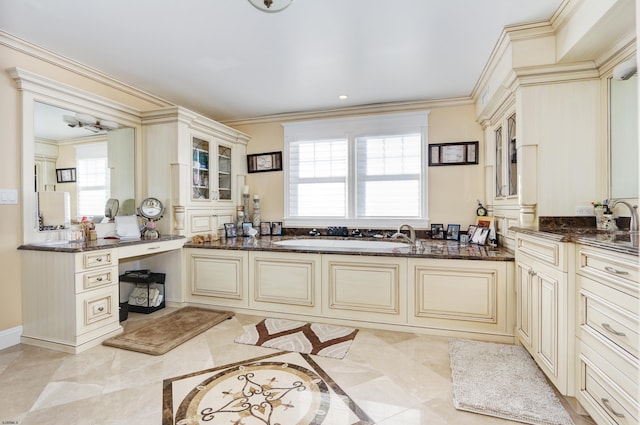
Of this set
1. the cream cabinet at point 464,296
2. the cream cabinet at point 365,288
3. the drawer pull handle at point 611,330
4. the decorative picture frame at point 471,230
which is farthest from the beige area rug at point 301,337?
the decorative picture frame at point 471,230

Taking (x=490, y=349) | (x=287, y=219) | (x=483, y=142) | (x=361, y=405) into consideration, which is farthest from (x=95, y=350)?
(x=483, y=142)

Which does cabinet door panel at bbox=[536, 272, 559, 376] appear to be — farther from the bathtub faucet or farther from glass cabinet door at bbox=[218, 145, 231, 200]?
glass cabinet door at bbox=[218, 145, 231, 200]

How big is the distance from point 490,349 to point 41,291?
11.2 feet

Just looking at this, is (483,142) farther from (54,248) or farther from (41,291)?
(41,291)

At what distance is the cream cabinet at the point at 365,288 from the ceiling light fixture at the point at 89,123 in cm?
247

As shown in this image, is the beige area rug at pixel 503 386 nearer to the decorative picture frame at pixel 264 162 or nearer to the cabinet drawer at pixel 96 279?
the cabinet drawer at pixel 96 279

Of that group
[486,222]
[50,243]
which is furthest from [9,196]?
[486,222]

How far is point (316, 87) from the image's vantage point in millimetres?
3256

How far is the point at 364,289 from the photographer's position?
9.05ft

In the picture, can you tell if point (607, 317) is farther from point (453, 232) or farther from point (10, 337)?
point (10, 337)

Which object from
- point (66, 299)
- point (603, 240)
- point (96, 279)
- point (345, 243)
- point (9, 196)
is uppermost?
point (9, 196)

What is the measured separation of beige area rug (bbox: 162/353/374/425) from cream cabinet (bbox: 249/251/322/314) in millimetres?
819

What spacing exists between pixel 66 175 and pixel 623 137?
4200 millimetres

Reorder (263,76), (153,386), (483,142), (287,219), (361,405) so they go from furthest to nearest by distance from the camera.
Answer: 1. (287,219)
2. (483,142)
3. (263,76)
4. (153,386)
5. (361,405)
